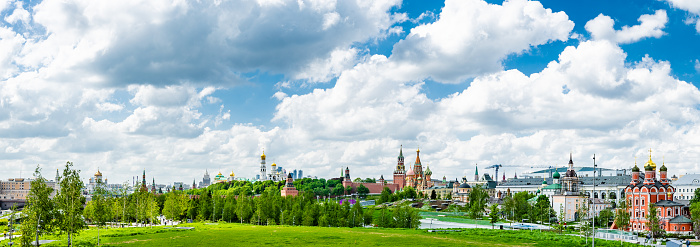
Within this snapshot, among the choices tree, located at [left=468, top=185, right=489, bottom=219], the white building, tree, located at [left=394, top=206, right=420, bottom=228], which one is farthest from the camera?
the white building

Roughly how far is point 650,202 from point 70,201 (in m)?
99.3

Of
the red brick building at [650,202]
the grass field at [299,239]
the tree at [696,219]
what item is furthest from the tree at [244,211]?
the tree at [696,219]

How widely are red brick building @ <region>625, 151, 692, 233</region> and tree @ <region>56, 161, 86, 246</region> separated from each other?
301ft

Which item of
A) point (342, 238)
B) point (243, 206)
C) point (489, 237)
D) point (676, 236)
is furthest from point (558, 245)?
point (243, 206)

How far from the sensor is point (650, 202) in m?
110

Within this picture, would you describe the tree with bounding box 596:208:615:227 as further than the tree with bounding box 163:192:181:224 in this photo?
Yes

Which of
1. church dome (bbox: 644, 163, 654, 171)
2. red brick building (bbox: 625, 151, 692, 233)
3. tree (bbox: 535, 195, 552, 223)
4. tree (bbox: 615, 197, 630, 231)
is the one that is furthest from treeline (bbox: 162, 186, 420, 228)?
church dome (bbox: 644, 163, 654, 171)

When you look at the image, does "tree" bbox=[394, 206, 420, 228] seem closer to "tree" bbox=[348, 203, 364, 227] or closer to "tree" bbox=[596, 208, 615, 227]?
"tree" bbox=[348, 203, 364, 227]

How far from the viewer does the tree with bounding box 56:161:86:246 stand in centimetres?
6050

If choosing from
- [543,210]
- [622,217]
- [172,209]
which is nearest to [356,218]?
[172,209]

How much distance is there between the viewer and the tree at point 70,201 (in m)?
60.5

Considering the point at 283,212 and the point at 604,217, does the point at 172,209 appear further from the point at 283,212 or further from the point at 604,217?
the point at 604,217

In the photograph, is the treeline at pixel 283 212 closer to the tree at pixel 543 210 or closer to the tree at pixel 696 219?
the tree at pixel 543 210

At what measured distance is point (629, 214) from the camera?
367 feet
